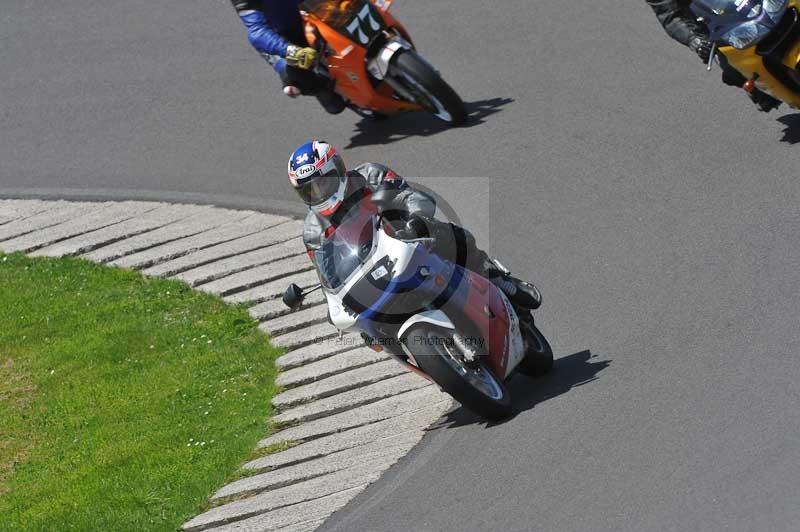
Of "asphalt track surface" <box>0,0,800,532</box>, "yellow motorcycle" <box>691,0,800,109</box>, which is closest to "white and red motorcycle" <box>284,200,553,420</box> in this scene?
"asphalt track surface" <box>0,0,800,532</box>

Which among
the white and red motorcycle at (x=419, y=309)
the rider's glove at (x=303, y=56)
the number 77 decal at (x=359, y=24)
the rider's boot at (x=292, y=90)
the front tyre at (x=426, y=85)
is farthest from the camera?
the rider's boot at (x=292, y=90)

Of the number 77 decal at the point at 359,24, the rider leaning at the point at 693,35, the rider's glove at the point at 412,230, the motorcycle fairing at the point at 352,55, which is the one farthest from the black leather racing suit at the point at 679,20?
the rider's glove at the point at 412,230

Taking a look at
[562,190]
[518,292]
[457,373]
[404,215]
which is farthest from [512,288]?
[562,190]

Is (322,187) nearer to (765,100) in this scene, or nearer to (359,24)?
(765,100)

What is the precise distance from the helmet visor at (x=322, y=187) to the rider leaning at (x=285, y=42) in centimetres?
483

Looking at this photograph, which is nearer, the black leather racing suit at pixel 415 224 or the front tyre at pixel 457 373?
the front tyre at pixel 457 373

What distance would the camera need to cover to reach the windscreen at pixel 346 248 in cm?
837

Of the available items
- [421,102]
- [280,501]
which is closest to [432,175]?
[421,102]

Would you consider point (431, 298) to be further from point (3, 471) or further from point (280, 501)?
point (3, 471)

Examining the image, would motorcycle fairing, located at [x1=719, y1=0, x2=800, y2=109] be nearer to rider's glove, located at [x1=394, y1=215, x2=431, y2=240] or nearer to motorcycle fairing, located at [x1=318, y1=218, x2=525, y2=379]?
motorcycle fairing, located at [x1=318, y1=218, x2=525, y2=379]

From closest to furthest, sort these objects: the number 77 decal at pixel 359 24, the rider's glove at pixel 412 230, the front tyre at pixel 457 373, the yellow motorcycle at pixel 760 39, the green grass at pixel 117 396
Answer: the front tyre at pixel 457 373 → the rider's glove at pixel 412 230 → the green grass at pixel 117 396 → the yellow motorcycle at pixel 760 39 → the number 77 decal at pixel 359 24

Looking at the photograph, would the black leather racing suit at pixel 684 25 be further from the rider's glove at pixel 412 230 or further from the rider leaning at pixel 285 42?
the rider's glove at pixel 412 230

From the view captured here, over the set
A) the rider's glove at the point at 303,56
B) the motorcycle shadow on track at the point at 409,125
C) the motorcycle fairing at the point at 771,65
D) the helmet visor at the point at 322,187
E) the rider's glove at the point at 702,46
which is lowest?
the motorcycle shadow on track at the point at 409,125

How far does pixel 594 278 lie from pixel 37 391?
4.43 metres
